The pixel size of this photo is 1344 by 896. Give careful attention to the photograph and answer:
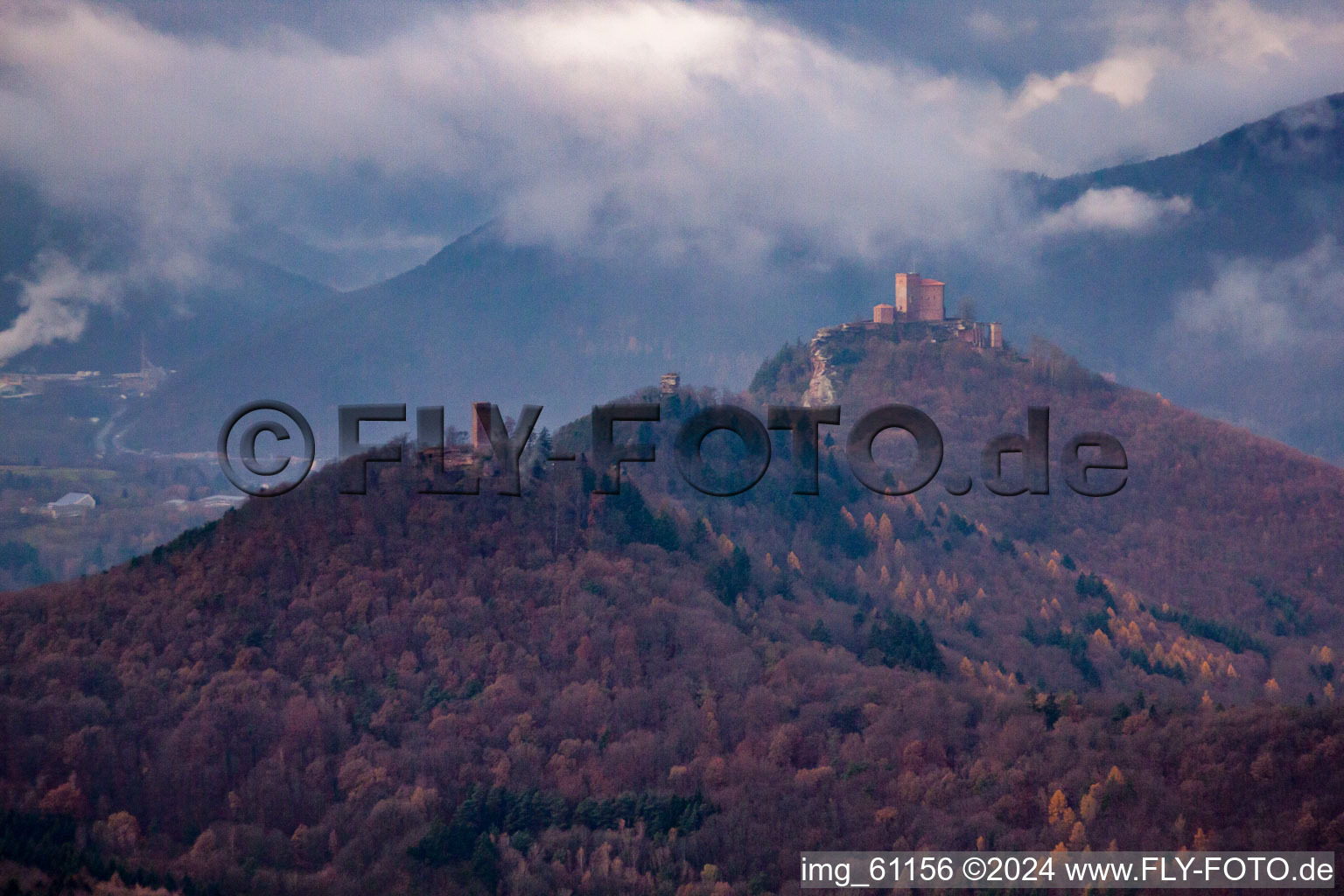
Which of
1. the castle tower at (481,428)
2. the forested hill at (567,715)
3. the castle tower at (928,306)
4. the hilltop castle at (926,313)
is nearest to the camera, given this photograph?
the forested hill at (567,715)

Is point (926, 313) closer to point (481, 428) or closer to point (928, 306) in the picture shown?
point (928, 306)

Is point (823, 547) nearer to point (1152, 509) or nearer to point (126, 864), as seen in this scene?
point (1152, 509)

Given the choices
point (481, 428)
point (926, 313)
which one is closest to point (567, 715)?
point (481, 428)

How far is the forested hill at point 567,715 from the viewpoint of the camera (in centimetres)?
5144

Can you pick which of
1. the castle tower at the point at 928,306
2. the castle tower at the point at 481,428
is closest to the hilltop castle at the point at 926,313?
the castle tower at the point at 928,306

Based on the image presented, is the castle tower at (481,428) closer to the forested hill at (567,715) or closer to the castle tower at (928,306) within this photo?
the forested hill at (567,715)

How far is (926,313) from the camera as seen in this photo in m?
132

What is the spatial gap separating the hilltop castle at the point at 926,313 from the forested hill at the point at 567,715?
140 feet

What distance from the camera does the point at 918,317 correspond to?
13150 centimetres

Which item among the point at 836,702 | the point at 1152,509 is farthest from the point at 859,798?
the point at 1152,509

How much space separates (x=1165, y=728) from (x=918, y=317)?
7896cm

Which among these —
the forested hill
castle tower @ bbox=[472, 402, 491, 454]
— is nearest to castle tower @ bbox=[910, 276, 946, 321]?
the forested hill

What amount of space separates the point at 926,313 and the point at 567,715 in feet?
260

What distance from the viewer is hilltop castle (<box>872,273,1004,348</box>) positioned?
13038cm
